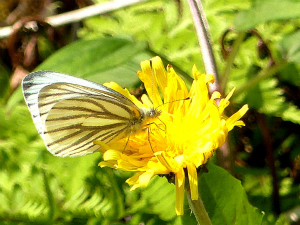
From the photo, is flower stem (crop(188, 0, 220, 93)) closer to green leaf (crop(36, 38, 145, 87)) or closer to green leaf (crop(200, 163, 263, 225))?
green leaf (crop(36, 38, 145, 87))

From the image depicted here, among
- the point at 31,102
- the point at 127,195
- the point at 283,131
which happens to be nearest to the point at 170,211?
the point at 127,195

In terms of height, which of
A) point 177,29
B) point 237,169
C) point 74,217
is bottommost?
point 237,169

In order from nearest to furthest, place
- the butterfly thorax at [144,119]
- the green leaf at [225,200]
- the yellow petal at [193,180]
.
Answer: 1. the yellow petal at [193,180]
2. the green leaf at [225,200]
3. the butterfly thorax at [144,119]

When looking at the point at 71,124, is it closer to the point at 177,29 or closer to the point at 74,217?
the point at 74,217

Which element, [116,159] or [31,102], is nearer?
[116,159]

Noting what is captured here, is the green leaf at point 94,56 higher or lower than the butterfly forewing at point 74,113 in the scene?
higher

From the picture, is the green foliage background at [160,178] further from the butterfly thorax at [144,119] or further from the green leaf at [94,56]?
the butterfly thorax at [144,119]

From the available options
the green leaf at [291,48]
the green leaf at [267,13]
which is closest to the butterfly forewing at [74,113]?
the green leaf at [267,13]
